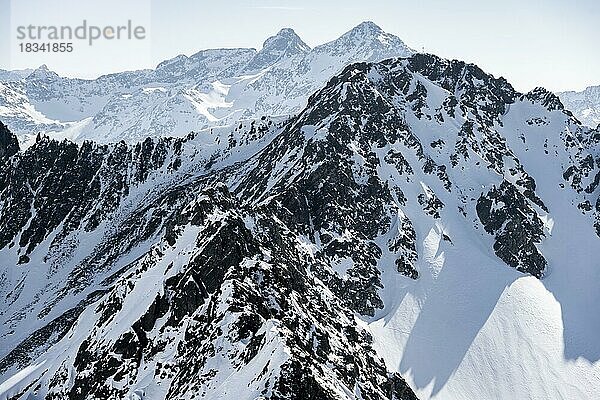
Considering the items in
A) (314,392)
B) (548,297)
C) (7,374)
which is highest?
(314,392)

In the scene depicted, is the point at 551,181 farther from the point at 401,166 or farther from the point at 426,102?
the point at 401,166

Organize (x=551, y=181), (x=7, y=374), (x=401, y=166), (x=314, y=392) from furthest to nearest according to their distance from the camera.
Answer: (x=551, y=181) → (x=401, y=166) → (x=7, y=374) → (x=314, y=392)

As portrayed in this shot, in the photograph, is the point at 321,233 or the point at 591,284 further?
the point at 591,284

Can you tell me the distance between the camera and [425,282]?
92.7 metres

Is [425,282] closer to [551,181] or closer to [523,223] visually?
[523,223]

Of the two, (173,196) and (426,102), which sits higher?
(426,102)

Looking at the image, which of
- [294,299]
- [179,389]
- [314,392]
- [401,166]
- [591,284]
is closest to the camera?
[314,392]

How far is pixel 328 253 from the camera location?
8906 cm

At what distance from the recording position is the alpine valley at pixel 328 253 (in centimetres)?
5253

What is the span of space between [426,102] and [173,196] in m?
71.2

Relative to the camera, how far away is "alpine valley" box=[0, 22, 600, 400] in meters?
52.5

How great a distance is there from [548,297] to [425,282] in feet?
87.4

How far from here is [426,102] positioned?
138 m

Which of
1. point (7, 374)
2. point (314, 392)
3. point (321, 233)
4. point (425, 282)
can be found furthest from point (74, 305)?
point (314, 392)
